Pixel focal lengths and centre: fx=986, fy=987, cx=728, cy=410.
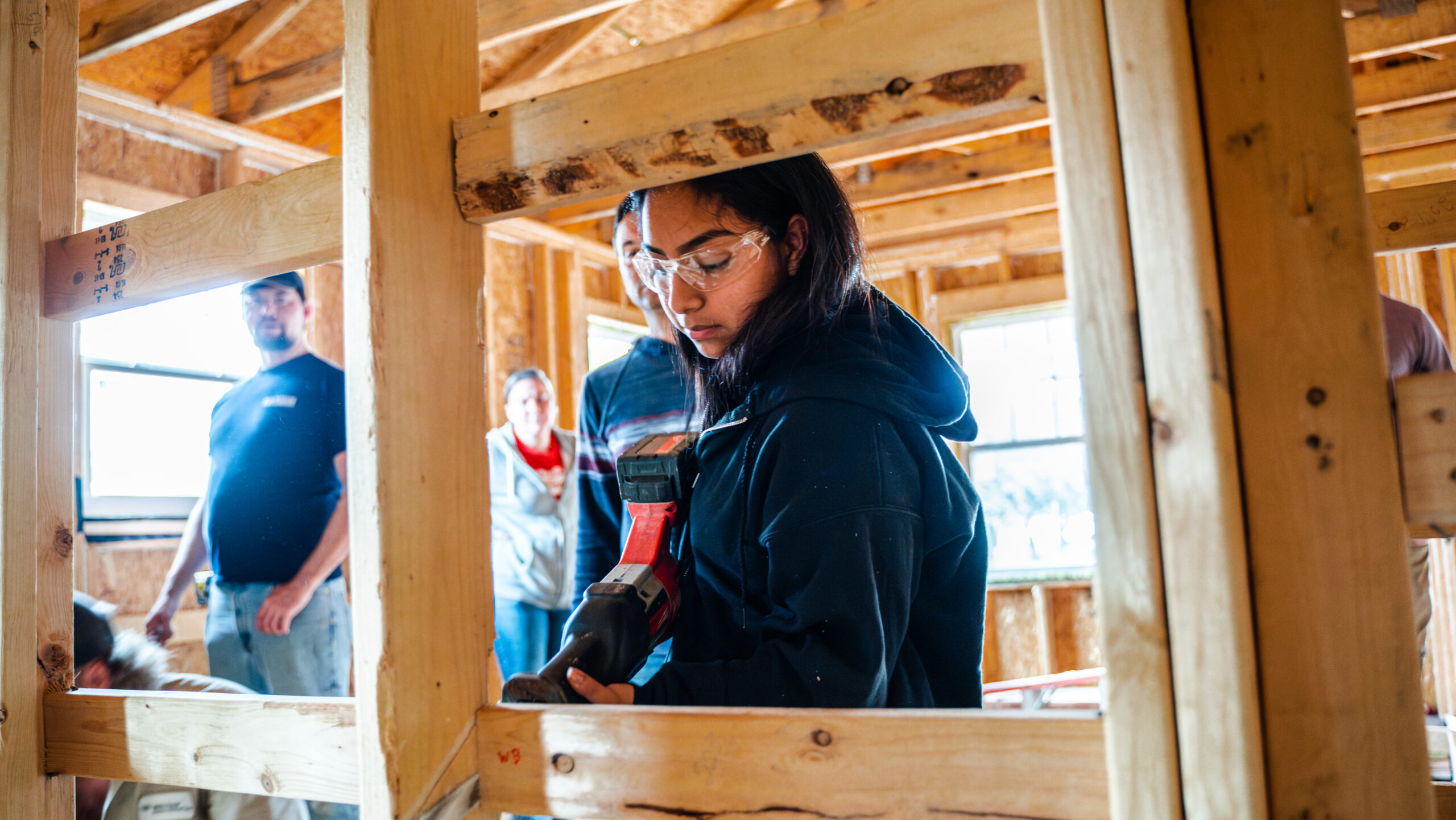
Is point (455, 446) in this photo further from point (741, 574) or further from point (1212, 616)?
point (1212, 616)

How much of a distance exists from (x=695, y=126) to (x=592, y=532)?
102 cm

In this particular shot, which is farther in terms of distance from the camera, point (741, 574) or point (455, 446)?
point (741, 574)

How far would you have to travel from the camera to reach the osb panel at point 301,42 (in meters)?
4.34

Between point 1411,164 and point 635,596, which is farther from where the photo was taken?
point 1411,164

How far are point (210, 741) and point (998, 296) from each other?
6.09m

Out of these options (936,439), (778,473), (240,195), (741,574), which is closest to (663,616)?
(741,574)

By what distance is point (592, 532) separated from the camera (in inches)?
66.4

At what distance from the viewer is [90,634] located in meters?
1.73

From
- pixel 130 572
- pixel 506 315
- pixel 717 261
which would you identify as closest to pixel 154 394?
pixel 130 572

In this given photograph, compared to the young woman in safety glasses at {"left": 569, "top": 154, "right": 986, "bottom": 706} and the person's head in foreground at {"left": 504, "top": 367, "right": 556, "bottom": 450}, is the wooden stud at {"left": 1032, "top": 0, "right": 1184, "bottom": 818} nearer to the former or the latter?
the young woman in safety glasses at {"left": 569, "top": 154, "right": 986, "bottom": 706}

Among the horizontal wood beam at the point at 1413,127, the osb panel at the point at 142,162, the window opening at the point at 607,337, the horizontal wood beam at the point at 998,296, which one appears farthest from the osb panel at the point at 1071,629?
the osb panel at the point at 142,162

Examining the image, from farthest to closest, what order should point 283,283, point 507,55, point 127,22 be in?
point 507,55 < point 127,22 < point 283,283

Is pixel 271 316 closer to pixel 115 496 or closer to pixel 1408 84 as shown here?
pixel 115 496

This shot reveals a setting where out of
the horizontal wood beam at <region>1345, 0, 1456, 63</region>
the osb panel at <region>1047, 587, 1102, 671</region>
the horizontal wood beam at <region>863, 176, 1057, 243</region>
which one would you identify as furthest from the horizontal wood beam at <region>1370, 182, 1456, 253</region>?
the osb panel at <region>1047, 587, 1102, 671</region>
